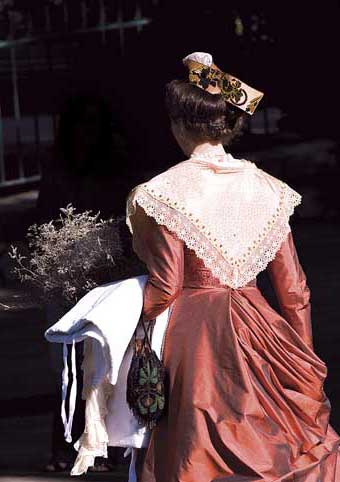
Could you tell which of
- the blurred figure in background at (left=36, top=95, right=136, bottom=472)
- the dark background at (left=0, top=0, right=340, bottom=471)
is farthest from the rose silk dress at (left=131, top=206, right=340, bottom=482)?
the dark background at (left=0, top=0, right=340, bottom=471)

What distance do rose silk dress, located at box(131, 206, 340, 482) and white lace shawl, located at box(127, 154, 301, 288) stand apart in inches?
1.6

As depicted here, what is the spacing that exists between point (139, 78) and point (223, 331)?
6706mm

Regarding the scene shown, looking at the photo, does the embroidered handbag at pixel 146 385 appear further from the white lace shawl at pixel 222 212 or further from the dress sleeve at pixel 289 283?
the dress sleeve at pixel 289 283

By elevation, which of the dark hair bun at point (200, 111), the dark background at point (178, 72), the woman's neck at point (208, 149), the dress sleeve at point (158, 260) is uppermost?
the dark hair bun at point (200, 111)

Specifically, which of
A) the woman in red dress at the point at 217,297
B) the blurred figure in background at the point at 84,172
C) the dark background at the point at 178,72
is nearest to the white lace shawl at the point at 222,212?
the woman in red dress at the point at 217,297

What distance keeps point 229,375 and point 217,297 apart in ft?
0.83

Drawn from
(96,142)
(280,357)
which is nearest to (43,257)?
(96,142)

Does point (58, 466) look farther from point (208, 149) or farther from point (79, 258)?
point (208, 149)

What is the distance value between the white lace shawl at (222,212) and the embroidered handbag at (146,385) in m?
0.34

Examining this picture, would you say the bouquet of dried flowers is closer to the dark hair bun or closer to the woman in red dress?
the woman in red dress

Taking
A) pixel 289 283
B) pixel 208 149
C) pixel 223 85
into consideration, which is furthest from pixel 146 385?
pixel 223 85

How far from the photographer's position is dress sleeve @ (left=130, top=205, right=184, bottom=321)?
5445 millimetres

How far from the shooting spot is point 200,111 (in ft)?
18.1

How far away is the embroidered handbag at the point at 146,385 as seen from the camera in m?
5.43
